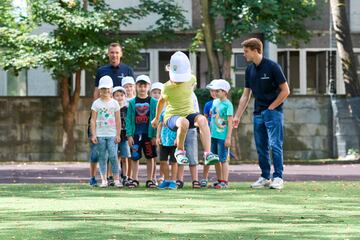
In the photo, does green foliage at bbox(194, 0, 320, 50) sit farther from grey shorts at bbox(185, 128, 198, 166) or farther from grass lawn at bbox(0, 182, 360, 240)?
grass lawn at bbox(0, 182, 360, 240)

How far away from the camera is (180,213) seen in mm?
13750

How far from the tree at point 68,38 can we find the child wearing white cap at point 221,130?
17.6 meters

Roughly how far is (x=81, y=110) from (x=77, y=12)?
3.93 metres

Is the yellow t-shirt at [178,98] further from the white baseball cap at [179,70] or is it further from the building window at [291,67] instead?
the building window at [291,67]

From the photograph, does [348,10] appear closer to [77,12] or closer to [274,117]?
[77,12]

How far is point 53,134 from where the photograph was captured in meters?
40.9

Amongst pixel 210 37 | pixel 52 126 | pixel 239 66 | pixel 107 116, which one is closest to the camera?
pixel 107 116

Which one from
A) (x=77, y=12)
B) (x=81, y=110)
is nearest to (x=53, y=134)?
(x=81, y=110)

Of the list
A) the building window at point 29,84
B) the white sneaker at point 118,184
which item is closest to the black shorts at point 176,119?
the white sneaker at point 118,184

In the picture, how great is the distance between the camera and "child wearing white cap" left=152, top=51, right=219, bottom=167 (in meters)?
17.8

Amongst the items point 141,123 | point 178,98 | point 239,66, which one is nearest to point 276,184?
point 178,98

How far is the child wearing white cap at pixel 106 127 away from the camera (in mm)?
19609

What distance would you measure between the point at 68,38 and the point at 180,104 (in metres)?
20.0

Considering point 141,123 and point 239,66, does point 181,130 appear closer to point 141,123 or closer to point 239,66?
point 141,123
